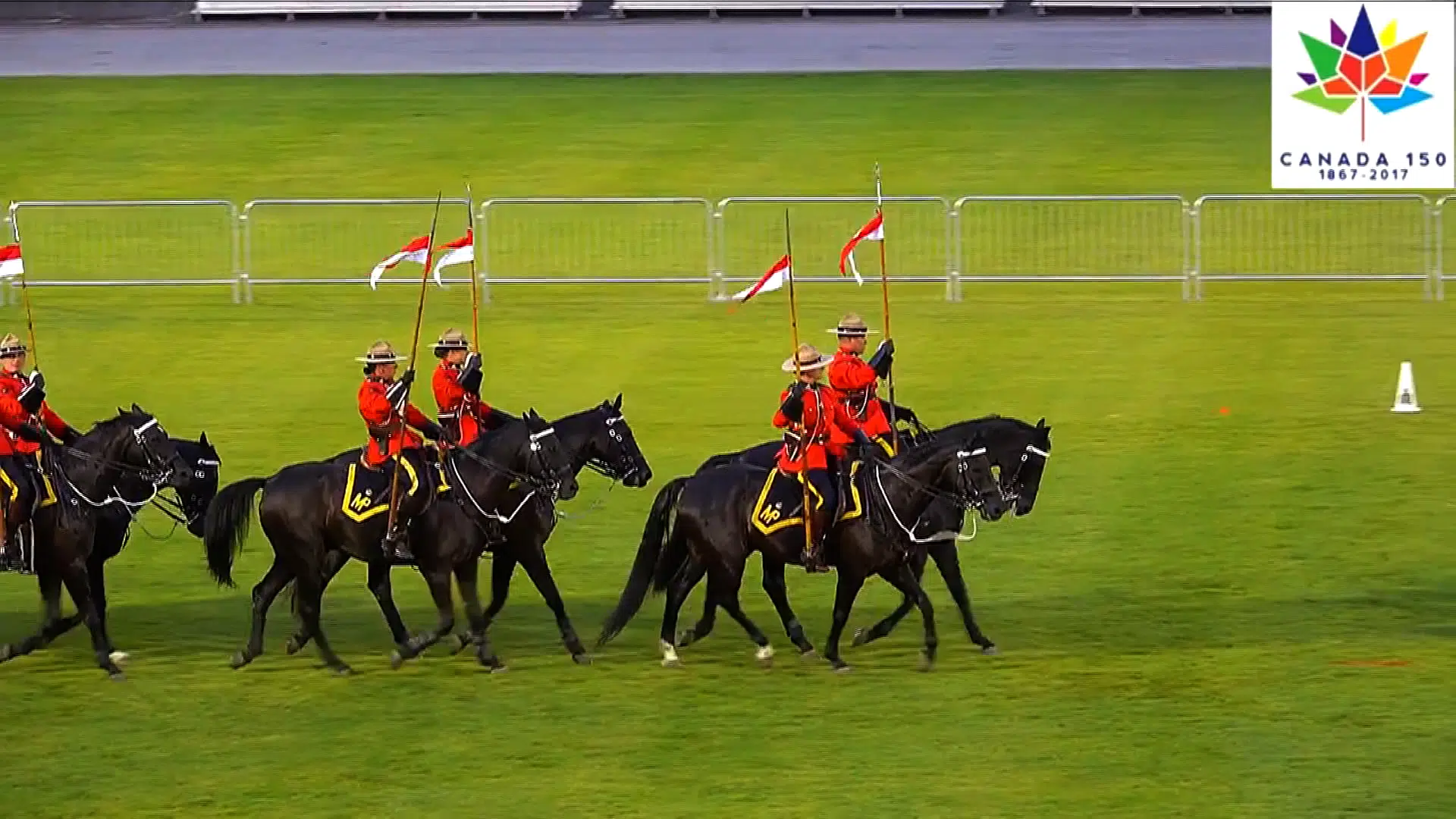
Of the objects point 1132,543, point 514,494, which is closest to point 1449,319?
point 1132,543

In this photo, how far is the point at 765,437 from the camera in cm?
2394

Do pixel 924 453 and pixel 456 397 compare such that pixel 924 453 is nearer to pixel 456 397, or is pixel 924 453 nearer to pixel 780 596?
pixel 780 596

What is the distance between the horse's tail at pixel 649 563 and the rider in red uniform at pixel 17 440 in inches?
146

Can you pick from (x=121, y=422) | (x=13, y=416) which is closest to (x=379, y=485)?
(x=121, y=422)

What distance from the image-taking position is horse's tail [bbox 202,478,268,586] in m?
16.8

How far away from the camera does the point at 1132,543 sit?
65.6ft

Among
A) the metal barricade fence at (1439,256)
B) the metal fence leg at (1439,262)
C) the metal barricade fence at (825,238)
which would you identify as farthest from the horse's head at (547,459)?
the metal fence leg at (1439,262)

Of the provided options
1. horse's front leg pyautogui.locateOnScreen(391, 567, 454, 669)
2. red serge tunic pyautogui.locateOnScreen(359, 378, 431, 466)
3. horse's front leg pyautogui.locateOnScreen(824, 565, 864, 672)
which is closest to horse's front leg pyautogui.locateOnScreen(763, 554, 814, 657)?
horse's front leg pyautogui.locateOnScreen(824, 565, 864, 672)

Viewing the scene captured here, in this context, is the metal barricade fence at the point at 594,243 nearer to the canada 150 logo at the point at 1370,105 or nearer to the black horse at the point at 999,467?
the canada 150 logo at the point at 1370,105

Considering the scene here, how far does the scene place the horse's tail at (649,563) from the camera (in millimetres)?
16812

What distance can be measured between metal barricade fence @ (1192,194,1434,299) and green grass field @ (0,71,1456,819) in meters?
0.35

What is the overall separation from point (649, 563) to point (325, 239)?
1596 cm

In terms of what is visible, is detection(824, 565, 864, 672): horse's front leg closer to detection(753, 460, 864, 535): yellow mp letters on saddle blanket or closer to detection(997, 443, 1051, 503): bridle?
detection(753, 460, 864, 535): yellow mp letters on saddle blanket

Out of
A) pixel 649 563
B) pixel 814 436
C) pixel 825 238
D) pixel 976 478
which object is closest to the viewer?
pixel 976 478
